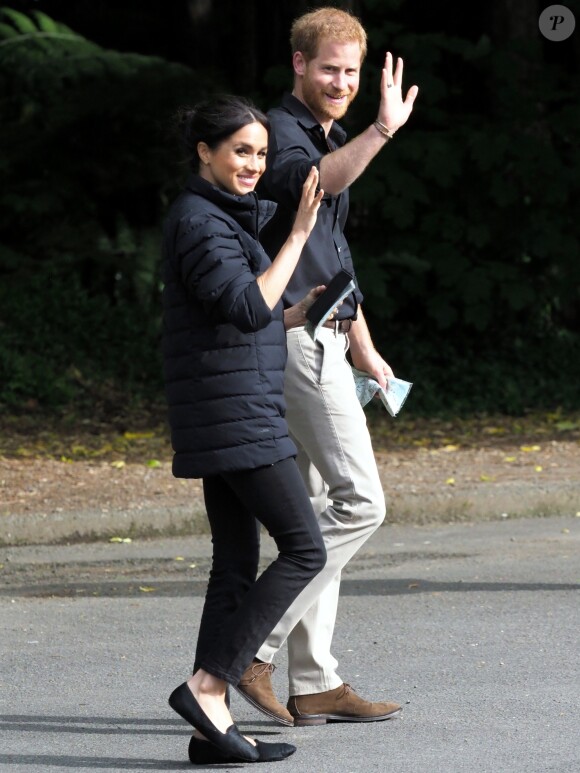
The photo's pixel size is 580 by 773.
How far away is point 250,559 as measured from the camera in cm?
423

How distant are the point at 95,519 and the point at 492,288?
703cm

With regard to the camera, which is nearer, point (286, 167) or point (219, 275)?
point (219, 275)

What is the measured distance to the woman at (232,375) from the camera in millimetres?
3941

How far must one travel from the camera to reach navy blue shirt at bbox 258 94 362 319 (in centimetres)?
436

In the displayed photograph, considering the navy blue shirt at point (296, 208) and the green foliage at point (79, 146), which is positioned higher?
the navy blue shirt at point (296, 208)

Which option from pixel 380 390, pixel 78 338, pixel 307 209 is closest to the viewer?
pixel 307 209

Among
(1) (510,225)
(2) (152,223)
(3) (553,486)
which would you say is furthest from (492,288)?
(3) (553,486)

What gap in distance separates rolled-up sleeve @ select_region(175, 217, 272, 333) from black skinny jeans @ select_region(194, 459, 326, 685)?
0.43 metres

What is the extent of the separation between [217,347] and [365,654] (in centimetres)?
200

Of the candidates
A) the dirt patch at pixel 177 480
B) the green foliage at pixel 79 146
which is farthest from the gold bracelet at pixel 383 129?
the green foliage at pixel 79 146

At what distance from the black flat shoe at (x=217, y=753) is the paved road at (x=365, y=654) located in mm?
34

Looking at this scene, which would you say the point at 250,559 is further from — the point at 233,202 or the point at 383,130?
the point at 383,130

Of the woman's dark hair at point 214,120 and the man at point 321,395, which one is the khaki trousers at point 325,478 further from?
the woman's dark hair at point 214,120

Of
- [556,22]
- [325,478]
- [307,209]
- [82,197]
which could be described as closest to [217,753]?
[325,478]
